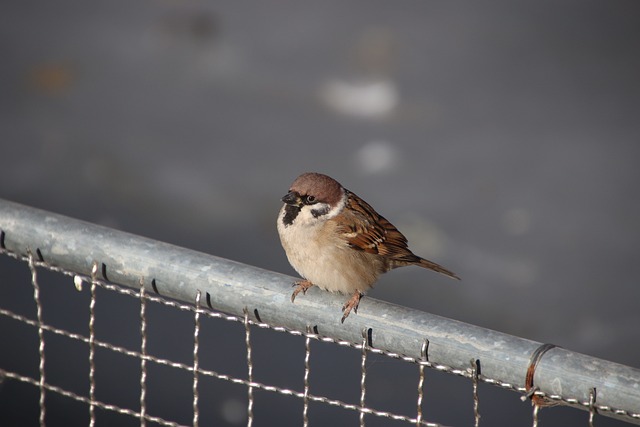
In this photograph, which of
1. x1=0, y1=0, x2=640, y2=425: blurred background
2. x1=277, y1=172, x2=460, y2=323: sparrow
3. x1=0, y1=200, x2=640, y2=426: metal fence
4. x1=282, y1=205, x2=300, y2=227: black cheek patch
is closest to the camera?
x1=0, y1=200, x2=640, y2=426: metal fence

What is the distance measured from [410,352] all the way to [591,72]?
4087 mm

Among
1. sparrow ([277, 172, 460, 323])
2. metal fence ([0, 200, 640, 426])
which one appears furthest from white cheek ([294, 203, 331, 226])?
→ metal fence ([0, 200, 640, 426])

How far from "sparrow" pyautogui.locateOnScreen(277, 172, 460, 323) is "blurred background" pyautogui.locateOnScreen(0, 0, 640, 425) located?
3.41 ft

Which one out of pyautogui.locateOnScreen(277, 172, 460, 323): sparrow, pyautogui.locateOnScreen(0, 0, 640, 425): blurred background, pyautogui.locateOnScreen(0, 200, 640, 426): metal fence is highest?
pyautogui.locateOnScreen(0, 0, 640, 425): blurred background

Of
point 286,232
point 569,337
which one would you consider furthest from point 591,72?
point 286,232

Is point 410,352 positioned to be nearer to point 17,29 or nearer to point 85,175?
point 85,175

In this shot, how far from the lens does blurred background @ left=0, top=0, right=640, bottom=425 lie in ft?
15.0

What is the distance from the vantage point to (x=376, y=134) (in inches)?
210

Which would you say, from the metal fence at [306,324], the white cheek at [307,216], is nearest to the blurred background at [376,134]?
the white cheek at [307,216]

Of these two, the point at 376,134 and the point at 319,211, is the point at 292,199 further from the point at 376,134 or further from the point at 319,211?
the point at 376,134

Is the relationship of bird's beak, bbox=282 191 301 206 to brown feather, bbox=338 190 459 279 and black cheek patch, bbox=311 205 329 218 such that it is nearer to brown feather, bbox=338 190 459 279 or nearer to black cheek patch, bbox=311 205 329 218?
black cheek patch, bbox=311 205 329 218

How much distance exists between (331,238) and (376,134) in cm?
235

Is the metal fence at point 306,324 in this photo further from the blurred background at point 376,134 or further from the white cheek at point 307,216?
the blurred background at point 376,134

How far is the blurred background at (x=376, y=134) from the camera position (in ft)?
15.0
